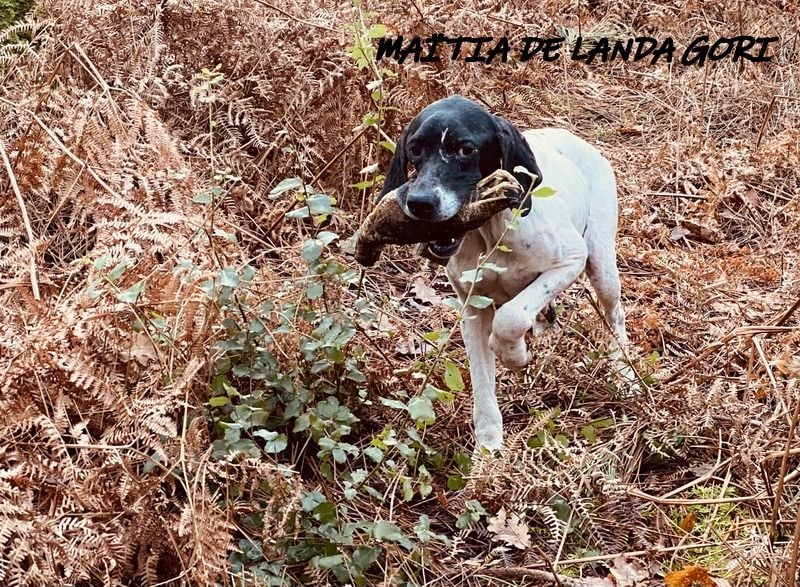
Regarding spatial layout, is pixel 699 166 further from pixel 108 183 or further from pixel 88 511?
pixel 88 511

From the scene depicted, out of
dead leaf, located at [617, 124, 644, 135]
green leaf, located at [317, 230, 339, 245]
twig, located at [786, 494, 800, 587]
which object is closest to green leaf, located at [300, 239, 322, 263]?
green leaf, located at [317, 230, 339, 245]

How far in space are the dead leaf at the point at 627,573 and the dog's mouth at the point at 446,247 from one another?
1.14m

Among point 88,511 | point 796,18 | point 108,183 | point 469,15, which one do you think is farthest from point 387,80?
point 796,18

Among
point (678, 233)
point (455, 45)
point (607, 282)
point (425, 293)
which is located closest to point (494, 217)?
point (607, 282)

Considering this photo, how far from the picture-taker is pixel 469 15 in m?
6.46

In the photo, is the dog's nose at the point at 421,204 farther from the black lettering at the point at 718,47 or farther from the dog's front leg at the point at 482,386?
the black lettering at the point at 718,47

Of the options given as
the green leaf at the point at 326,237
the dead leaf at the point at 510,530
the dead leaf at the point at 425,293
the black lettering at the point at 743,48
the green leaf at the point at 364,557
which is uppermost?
the green leaf at the point at 326,237

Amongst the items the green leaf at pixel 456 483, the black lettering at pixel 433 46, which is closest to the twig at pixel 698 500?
the green leaf at pixel 456 483

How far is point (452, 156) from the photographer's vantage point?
3496 millimetres

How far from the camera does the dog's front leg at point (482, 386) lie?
13.1 feet

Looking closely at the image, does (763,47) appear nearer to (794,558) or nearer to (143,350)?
(143,350)

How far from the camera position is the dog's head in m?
3.37

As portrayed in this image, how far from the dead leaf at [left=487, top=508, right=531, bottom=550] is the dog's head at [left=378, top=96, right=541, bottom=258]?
92 cm

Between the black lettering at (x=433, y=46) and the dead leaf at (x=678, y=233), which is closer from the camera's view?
the black lettering at (x=433, y=46)
